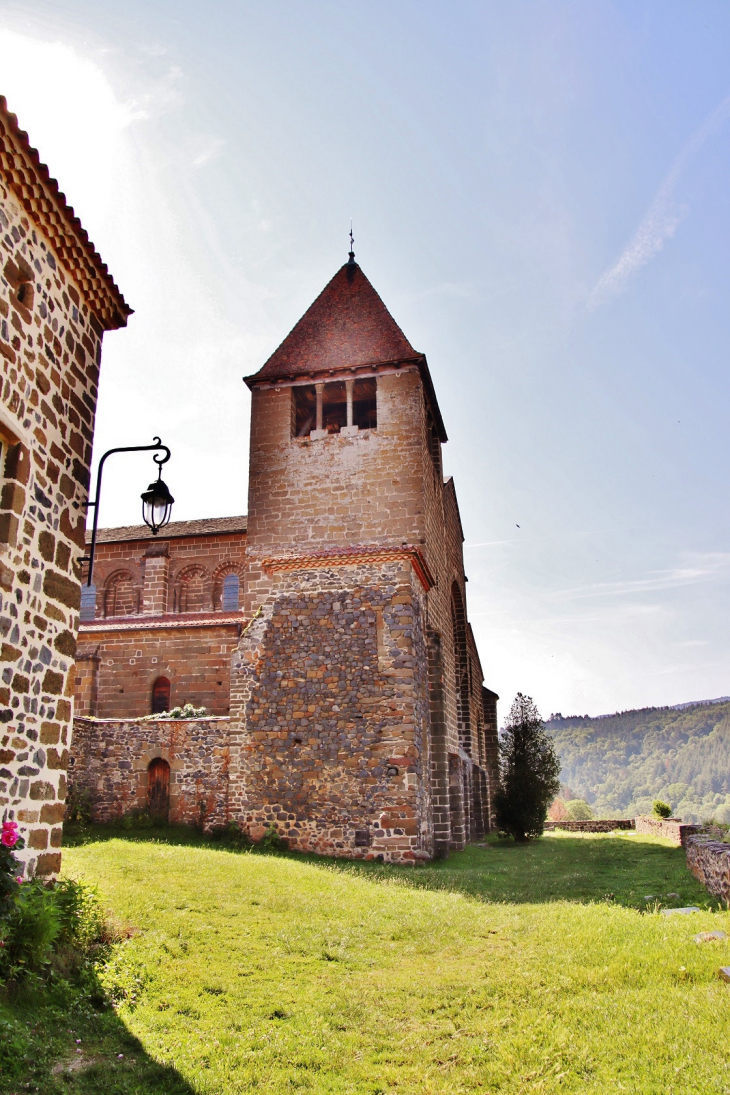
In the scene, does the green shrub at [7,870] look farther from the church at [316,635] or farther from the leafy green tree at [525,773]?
the leafy green tree at [525,773]

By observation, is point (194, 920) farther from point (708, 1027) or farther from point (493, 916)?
point (708, 1027)

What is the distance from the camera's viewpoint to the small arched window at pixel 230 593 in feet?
80.6

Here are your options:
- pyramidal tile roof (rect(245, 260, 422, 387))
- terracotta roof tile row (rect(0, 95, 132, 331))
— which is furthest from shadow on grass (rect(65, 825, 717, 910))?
pyramidal tile roof (rect(245, 260, 422, 387))

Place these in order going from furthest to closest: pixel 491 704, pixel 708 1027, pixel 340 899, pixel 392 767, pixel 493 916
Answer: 1. pixel 491 704
2. pixel 392 767
3. pixel 340 899
4. pixel 493 916
5. pixel 708 1027

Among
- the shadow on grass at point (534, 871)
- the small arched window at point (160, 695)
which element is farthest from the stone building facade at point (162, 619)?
the shadow on grass at point (534, 871)

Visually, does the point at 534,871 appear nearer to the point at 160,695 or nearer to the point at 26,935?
the point at 26,935

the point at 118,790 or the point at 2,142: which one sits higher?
the point at 2,142

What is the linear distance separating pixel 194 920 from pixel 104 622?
16.2 metres

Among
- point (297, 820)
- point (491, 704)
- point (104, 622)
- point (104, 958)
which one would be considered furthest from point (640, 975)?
point (491, 704)

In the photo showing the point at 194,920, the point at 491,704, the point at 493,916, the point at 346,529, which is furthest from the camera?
the point at 491,704

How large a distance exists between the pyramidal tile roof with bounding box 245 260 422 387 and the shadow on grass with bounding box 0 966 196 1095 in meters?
17.0

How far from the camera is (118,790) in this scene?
1695 centimetres

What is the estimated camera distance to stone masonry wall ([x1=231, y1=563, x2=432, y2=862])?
15.2m

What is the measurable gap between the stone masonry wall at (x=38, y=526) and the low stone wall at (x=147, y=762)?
9.61 metres
